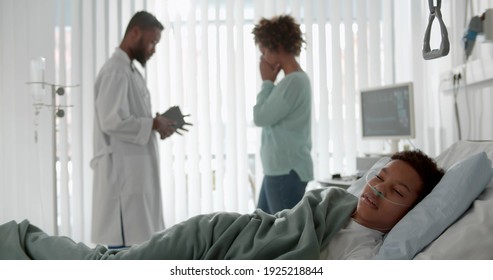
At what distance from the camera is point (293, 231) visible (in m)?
1.03

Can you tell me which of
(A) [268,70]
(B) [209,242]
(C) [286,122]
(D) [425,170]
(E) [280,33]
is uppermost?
(E) [280,33]

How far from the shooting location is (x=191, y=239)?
3.26ft

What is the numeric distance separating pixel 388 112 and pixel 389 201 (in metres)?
1.21

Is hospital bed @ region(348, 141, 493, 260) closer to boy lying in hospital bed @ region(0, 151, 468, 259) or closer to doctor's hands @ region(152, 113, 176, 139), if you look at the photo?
boy lying in hospital bed @ region(0, 151, 468, 259)

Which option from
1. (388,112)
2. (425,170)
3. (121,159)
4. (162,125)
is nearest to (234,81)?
(388,112)

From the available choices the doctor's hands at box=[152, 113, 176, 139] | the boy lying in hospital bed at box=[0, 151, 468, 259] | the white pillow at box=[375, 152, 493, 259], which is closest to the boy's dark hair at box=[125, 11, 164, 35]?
the doctor's hands at box=[152, 113, 176, 139]

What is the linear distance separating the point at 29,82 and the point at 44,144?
0.29m

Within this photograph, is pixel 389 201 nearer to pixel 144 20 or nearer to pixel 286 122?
pixel 286 122

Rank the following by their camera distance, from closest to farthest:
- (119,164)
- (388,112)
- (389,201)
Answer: (389,201)
(119,164)
(388,112)

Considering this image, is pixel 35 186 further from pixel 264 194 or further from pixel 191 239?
pixel 191 239

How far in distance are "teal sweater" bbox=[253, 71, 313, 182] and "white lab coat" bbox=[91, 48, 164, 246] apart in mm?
443

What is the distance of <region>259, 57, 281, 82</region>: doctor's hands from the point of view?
1.89m

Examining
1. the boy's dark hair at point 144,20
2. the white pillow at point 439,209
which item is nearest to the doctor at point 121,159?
the boy's dark hair at point 144,20
